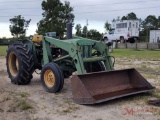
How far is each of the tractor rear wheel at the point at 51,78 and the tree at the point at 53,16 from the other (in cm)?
4163

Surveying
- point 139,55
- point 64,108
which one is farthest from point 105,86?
point 139,55

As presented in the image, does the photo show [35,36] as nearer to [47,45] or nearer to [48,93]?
[47,45]

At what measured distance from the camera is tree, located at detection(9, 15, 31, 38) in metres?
66.2

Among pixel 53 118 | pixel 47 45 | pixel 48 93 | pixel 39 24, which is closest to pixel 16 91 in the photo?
pixel 48 93

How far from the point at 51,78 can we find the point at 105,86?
55.5 inches

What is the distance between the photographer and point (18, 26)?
6675cm

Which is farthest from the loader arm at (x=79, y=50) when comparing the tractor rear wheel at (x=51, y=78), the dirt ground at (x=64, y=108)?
the dirt ground at (x=64, y=108)

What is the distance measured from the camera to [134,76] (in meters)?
8.01

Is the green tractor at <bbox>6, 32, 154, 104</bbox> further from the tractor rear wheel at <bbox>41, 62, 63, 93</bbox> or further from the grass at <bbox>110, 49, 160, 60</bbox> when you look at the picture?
the grass at <bbox>110, 49, 160, 60</bbox>

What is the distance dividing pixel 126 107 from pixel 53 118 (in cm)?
160

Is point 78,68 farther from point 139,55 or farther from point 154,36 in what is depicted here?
point 154,36

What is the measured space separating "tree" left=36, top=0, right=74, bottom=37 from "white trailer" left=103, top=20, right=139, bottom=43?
41.4ft

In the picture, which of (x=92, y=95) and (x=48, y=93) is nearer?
(x=92, y=95)
